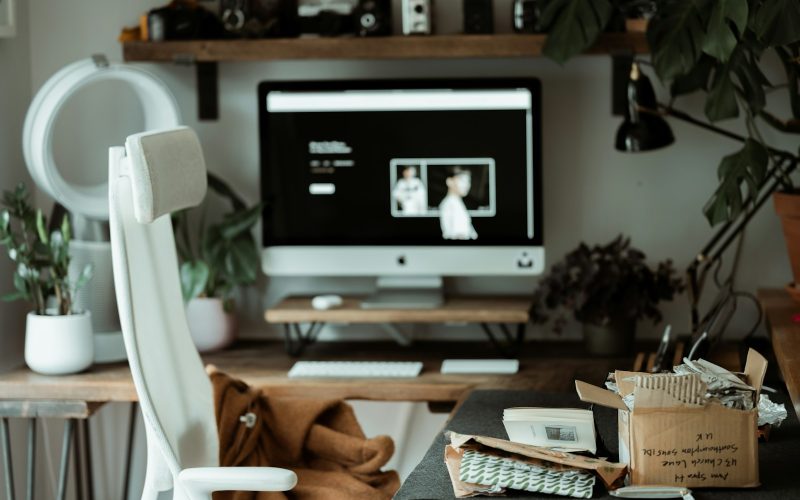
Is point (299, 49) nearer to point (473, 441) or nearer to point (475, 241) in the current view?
point (475, 241)

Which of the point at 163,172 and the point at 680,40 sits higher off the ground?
the point at 680,40

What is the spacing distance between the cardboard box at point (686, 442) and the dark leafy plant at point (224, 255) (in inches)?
57.3

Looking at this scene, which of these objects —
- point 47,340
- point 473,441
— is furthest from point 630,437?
point 47,340

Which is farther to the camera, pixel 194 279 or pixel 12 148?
pixel 12 148

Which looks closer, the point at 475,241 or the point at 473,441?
the point at 473,441

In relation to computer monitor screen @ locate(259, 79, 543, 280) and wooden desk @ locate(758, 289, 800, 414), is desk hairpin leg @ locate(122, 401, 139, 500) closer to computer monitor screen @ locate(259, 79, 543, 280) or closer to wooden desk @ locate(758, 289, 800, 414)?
computer monitor screen @ locate(259, 79, 543, 280)

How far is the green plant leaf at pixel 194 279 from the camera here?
2869 millimetres

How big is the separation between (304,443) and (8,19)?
51.6 inches

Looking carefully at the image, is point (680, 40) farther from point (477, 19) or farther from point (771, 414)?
point (771, 414)

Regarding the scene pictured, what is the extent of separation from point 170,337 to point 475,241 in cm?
98

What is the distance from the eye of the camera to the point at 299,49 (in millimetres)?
2854

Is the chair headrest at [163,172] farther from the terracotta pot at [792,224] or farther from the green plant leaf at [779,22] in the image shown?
the terracotta pot at [792,224]

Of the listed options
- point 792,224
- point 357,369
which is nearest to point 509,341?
point 357,369

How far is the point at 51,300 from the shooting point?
2709 mm
